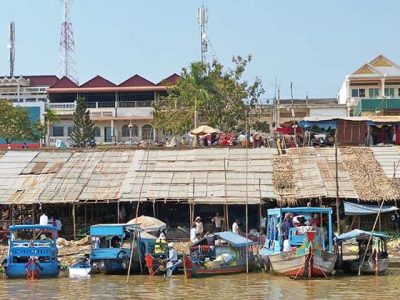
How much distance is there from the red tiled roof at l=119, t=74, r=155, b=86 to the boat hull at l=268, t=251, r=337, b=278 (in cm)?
3425

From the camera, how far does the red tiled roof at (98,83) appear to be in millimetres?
51344

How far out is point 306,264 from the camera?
17.6 metres

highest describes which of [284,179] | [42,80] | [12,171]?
[42,80]

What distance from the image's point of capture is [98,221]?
26703mm

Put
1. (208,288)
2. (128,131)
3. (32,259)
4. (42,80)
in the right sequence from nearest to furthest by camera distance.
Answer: (208,288) < (32,259) < (128,131) < (42,80)

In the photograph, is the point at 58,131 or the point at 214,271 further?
the point at 58,131

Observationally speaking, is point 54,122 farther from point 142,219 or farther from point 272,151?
point 142,219

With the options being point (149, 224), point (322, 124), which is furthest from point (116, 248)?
point (322, 124)

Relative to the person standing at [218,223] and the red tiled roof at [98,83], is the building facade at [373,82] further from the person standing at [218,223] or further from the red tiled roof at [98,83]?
the person standing at [218,223]

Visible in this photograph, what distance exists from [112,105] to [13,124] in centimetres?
967

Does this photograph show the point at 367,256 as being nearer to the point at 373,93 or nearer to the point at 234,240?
the point at 234,240

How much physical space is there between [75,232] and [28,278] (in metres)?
6.24

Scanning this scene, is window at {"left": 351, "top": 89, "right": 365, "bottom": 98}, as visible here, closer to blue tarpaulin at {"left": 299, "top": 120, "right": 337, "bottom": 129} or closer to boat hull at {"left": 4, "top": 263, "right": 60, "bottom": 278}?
blue tarpaulin at {"left": 299, "top": 120, "right": 337, "bottom": 129}

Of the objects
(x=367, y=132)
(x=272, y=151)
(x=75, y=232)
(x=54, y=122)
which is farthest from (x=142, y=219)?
(x=54, y=122)
